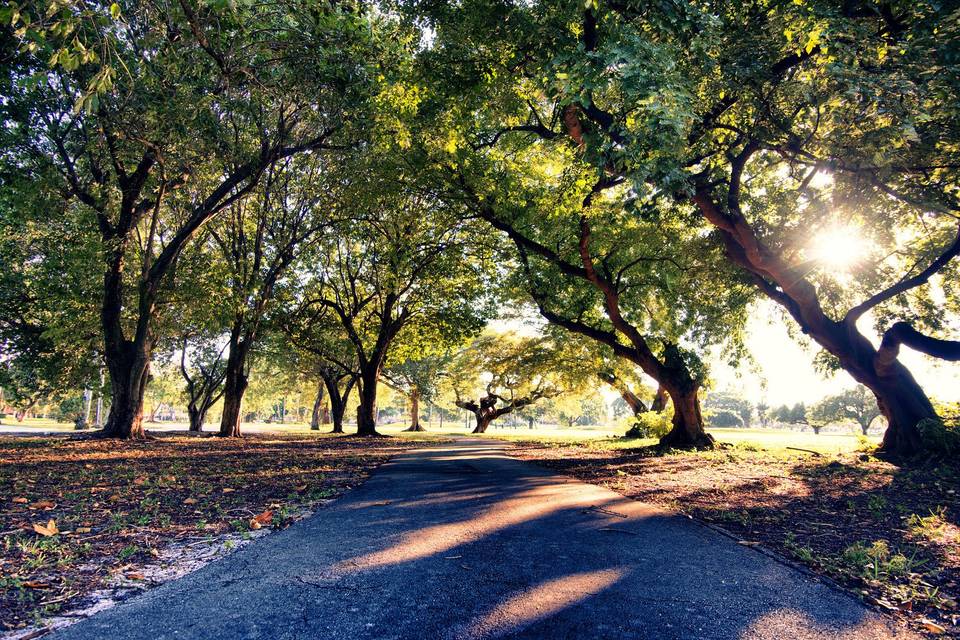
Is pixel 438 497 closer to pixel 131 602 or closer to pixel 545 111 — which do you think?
pixel 131 602

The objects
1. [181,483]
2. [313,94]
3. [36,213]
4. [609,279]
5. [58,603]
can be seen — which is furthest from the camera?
[609,279]

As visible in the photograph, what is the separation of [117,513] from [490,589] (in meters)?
4.39

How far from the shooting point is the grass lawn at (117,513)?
9.71ft

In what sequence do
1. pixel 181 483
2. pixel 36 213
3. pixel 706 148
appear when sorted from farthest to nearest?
pixel 36 213
pixel 706 148
pixel 181 483

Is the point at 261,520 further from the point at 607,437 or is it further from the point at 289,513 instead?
the point at 607,437

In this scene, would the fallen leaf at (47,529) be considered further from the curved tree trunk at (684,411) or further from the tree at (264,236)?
the curved tree trunk at (684,411)

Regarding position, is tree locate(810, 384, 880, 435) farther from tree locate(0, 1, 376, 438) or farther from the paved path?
tree locate(0, 1, 376, 438)

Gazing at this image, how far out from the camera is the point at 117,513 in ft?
15.7

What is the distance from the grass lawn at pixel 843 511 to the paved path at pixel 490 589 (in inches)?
18.8

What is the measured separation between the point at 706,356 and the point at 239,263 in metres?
18.5

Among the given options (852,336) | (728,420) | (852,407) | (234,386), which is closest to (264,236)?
(234,386)

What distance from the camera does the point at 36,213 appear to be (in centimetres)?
1310

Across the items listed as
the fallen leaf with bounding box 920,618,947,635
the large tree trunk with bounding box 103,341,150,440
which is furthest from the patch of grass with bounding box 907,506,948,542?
the large tree trunk with bounding box 103,341,150,440

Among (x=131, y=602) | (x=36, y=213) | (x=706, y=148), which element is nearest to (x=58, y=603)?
(x=131, y=602)
